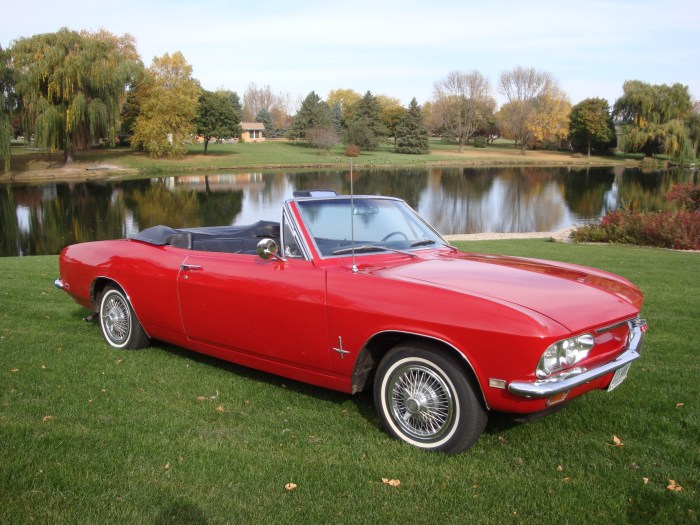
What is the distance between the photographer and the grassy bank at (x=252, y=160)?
51.8 m

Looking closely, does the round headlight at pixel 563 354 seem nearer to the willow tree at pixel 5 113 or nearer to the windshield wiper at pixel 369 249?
the windshield wiper at pixel 369 249

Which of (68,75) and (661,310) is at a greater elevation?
(68,75)

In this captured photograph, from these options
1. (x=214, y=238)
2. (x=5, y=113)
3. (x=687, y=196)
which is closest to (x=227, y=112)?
(x=5, y=113)

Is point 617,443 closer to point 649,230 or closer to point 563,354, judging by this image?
point 563,354

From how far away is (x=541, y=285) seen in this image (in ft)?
13.3

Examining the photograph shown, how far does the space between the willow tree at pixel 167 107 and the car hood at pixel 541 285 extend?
58839 millimetres

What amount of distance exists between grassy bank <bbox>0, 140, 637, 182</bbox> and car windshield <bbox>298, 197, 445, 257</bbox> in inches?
1401

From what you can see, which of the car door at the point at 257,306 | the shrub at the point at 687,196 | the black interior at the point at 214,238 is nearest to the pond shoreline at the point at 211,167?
the shrub at the point at 687,196

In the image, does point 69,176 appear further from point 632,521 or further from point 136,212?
point 632,521

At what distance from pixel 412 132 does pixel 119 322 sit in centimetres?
7850

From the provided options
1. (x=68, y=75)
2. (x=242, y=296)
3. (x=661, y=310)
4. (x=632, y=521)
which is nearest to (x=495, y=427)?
(x=632, y=521)

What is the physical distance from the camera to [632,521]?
3.12 meters

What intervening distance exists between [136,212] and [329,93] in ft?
390

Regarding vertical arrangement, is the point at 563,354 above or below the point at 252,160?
below
